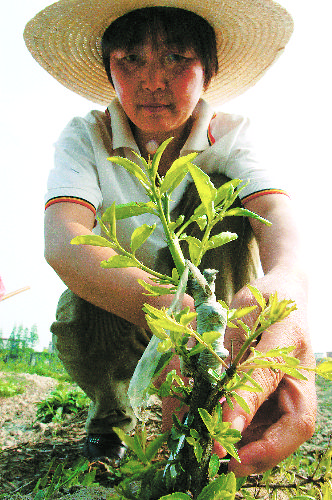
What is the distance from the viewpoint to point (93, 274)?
4.95 ft

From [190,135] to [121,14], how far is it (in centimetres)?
83

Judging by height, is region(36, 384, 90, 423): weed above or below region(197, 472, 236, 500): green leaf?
below

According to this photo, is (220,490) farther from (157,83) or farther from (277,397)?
(157,83)

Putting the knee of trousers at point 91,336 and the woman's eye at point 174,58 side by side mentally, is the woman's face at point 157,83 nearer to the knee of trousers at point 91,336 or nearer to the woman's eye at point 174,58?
the woman's eye at point 174,58

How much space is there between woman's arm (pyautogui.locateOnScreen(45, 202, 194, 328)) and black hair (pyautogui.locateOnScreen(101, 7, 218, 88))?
41.6 inches

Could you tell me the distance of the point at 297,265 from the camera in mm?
1476

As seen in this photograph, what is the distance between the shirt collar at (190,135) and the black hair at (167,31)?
Result: 263mm

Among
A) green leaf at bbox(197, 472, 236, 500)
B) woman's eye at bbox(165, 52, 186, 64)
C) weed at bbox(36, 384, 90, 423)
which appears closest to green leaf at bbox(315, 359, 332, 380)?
green leaf at bbox(197, 472, 236, 500)

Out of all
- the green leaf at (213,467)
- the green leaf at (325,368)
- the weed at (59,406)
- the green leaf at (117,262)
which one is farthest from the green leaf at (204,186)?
the weed at (59,406)

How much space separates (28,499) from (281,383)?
1075 millimetres

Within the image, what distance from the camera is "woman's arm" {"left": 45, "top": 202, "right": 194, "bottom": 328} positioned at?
140 centimetres

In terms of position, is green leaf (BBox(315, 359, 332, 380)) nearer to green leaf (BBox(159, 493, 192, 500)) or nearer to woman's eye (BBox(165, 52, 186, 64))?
green leaf (BBox(159, 493, 192, 500))

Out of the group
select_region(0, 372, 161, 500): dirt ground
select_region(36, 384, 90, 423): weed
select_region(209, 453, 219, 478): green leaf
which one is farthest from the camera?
select_region(36, 384, 90, 423): weed

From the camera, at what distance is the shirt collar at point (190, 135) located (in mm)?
Result: 2303
